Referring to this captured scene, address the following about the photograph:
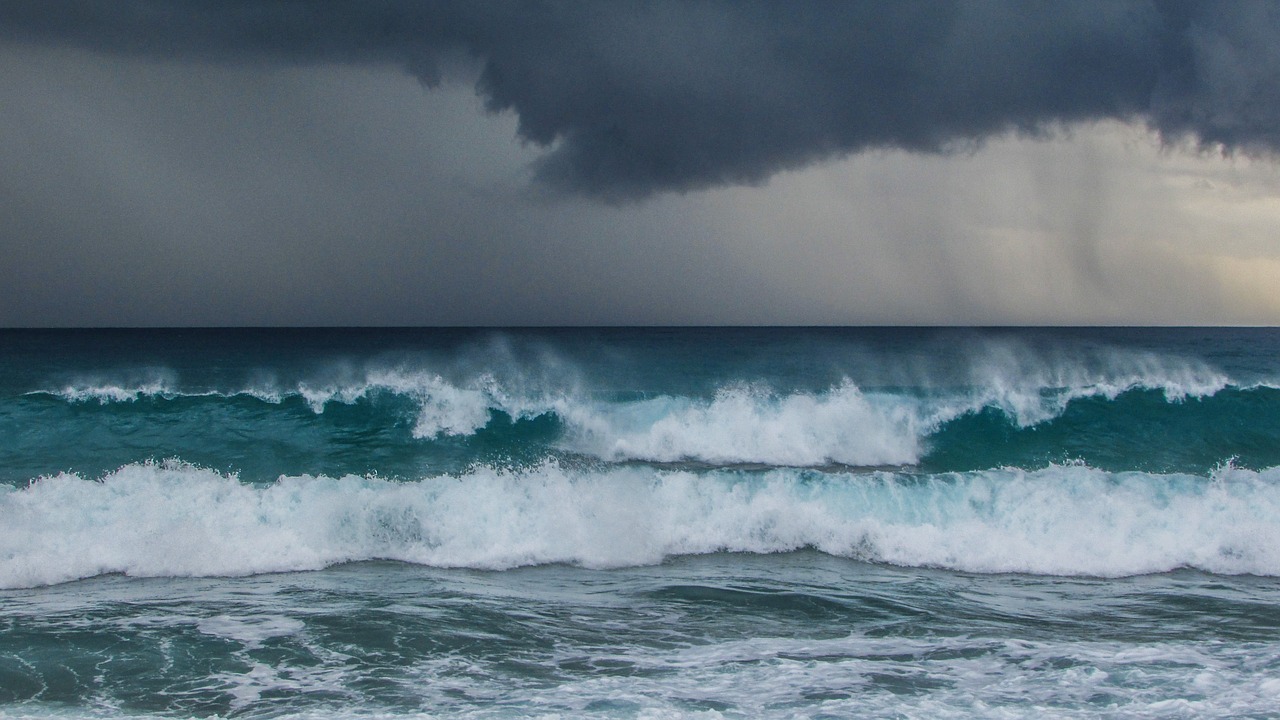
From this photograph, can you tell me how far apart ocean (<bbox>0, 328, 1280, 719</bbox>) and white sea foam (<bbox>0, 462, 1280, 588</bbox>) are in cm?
5

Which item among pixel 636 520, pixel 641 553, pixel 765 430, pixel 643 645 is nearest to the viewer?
pixel 643 645

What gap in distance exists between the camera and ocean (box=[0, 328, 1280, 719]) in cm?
815

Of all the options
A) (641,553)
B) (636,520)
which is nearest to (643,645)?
(641,553)

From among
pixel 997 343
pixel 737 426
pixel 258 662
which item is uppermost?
pixel 997 343

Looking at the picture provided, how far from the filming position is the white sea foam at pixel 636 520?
12875 mm

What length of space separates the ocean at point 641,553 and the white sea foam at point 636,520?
0.05 metres

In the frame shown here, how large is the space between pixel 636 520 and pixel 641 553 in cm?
95

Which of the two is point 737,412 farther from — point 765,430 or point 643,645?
point 643,645

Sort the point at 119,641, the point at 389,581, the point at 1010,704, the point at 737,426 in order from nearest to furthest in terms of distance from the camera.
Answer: the point at 1010,704
the point at 119,641
the point at 389,581
the point at 737,426

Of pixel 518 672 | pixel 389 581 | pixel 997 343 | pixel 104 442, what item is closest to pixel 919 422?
pixel 389 581

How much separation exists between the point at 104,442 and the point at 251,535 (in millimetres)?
9506

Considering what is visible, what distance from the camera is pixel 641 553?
13.3 m

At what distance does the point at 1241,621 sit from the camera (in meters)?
10.4

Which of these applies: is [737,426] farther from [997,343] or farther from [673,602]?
[997,343]
